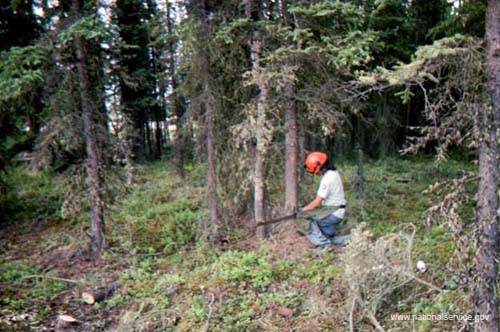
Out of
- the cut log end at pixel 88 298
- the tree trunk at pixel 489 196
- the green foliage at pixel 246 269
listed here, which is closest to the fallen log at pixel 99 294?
the cut log end at pixel 88 298

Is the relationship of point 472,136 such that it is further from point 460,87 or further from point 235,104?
point 235,104

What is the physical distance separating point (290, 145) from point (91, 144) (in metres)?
4.07

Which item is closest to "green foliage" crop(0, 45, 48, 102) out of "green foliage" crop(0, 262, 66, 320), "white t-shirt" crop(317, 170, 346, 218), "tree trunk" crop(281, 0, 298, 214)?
"green foliage" crop(0, 262, 66, 320)

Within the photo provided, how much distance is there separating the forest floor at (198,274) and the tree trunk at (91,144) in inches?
18.6

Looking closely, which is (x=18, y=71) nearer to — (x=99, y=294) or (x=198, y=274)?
(x=99, y=294)

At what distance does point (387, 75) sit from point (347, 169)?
11318mm

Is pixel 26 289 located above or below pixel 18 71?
below

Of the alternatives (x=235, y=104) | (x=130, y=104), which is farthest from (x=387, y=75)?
(x=130, y=104)

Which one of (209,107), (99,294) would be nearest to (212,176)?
(209,107)

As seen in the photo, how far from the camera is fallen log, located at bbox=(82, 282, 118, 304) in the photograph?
667 centimetres

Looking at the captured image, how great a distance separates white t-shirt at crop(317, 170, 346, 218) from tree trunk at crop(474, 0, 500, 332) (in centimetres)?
299

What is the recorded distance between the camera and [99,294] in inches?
267

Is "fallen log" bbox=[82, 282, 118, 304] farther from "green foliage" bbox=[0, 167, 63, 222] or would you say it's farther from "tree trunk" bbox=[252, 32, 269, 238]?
"green foliage" bbox=[0, 167, 63, 222]

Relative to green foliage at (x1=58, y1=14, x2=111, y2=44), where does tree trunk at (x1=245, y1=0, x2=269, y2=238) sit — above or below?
below
